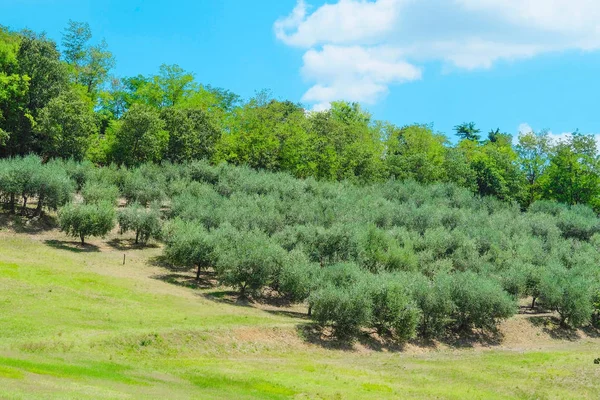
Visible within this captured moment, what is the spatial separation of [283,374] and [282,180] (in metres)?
70.0

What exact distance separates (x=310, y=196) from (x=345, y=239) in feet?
88.5

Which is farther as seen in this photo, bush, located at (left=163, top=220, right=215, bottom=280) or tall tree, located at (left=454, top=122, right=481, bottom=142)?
tall tree, located at (left=454, top=122, right=481, bottom=142)

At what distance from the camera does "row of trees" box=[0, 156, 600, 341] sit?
62500mm

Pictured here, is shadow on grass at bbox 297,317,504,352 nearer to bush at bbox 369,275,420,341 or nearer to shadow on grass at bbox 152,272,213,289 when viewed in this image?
bush at bbox 369,275,420,341

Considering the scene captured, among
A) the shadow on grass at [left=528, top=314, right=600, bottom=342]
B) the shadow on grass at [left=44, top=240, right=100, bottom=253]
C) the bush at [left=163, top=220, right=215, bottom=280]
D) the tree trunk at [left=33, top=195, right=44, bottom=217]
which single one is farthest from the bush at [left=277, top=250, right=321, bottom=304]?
the tree trunk at [left=33, top=195, right=44, bottom=217]

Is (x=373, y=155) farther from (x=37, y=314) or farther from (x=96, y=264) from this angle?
(x=37, y=314)

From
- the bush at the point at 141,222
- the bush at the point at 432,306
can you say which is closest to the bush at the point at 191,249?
the bush at the point at 141,222

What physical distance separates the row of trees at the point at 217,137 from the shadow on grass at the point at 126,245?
83.1 ft

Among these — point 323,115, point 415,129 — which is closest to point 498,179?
point 415,129

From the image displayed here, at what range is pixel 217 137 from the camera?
388 feet

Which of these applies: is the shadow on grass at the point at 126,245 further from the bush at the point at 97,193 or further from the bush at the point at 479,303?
the bush at the point at 479,303

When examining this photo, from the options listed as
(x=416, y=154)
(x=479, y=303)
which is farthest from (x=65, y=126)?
(x=416, y=154)

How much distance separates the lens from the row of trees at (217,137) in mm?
102062

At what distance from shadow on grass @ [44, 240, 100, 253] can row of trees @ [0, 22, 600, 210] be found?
27.8 m
